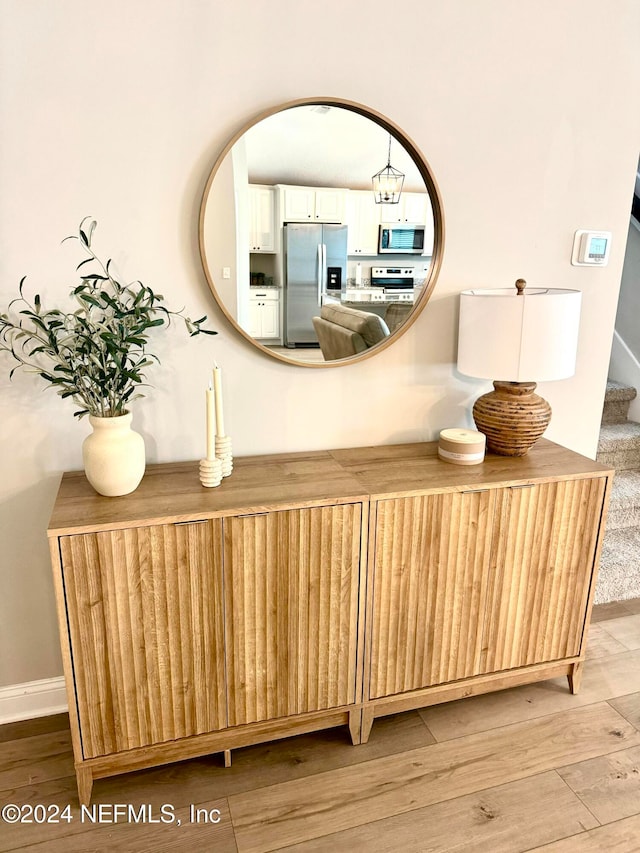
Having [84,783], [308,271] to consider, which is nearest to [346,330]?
[308,271]

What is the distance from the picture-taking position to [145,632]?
148 centimetres

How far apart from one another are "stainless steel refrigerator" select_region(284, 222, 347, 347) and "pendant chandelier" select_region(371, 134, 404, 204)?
0.15 meters

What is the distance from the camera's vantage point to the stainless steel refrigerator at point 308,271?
176 cm

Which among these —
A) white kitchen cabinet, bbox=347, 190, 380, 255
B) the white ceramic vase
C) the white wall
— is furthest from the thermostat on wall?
the white ceramic vase

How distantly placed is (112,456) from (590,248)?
172 centimetres

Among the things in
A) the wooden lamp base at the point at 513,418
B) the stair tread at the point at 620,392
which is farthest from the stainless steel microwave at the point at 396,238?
the stair tread at the point at 620,392

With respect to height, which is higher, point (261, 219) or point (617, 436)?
point (261, 219)

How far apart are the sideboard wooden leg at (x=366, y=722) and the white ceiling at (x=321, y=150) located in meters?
1.55

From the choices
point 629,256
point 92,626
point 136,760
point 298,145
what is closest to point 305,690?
point 136,760

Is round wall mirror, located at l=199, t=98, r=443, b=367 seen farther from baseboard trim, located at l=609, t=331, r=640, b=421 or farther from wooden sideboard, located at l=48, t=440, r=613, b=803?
baseboard trim, located at l=609, t=331, r=640, b=421

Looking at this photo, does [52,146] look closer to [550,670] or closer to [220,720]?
[220,720]

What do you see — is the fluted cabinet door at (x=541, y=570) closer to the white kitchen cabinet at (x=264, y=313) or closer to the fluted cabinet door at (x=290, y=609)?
the fluted cabinet door at (x=290, y=609)

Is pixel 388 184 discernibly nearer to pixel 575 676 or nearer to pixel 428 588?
pixel 428 588

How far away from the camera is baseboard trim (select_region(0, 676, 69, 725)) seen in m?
1.83
